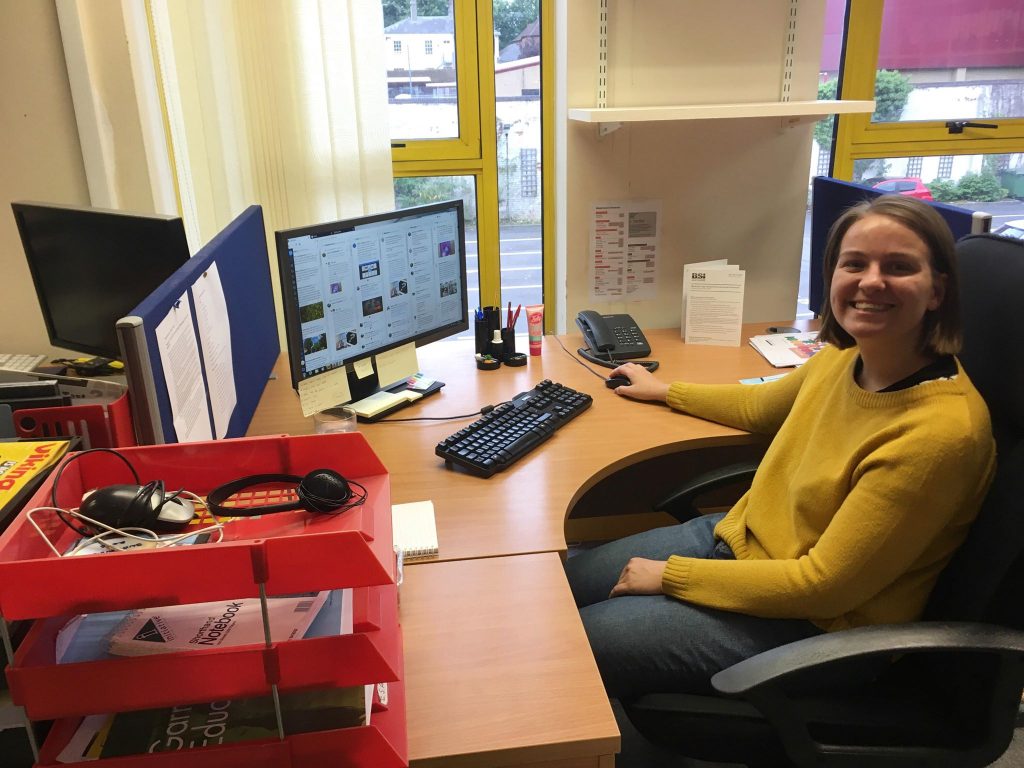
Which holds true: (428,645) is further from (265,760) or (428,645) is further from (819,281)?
(819,281)

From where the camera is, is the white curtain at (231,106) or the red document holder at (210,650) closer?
the red document holder at (210,650)

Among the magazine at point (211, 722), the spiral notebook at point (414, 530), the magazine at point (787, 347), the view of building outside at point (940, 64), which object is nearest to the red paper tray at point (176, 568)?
the magazine at point (211, 722)

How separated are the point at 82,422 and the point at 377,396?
870 mm

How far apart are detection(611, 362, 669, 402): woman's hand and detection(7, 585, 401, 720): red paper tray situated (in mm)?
1235

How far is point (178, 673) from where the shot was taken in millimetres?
780

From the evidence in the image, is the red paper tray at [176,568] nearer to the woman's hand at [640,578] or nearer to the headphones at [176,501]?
the headphones at [176,501]

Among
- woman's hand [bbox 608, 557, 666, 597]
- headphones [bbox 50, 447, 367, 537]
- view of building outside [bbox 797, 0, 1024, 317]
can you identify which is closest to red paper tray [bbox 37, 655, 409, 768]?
headphones [bbox 50, 447, 367, 537]

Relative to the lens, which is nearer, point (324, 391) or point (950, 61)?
point (324, 391)

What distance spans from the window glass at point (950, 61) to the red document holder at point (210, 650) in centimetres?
270

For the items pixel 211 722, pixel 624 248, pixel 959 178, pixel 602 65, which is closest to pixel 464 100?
pixel 602 65

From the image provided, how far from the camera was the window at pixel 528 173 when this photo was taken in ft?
9.02

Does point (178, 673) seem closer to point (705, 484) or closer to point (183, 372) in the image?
point (183, 372)

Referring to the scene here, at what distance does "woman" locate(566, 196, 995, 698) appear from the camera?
117 centimetres

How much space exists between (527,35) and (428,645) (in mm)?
2158
